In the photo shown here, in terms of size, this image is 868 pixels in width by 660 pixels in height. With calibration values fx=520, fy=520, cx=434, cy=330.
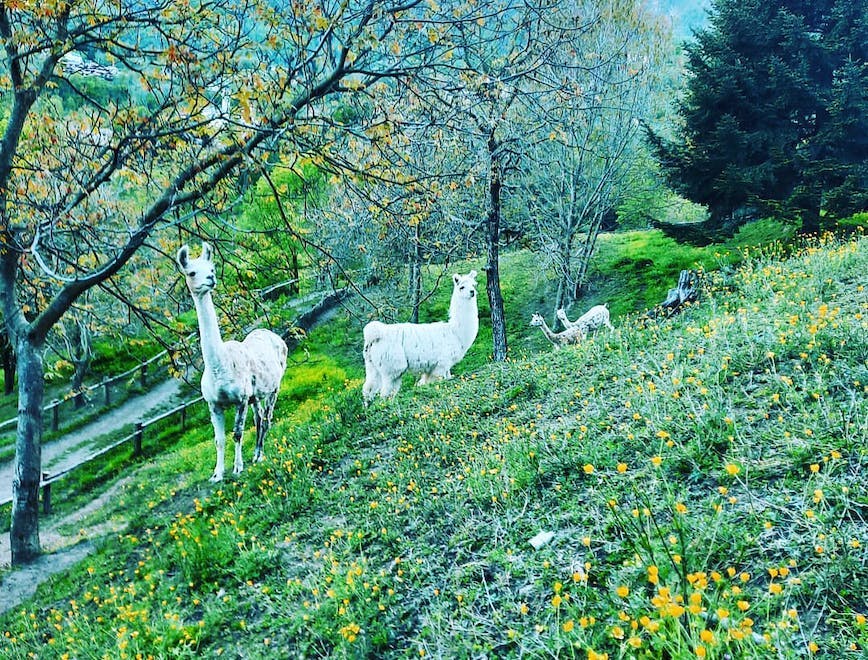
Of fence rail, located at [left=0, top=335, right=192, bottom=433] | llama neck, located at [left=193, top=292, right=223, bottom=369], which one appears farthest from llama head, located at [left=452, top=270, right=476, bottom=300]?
fence rail, located at [left=0, top=335, right=192, bottom=433]

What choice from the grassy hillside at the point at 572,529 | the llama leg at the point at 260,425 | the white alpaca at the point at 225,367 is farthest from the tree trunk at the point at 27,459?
the llama leg at the point at 260,425

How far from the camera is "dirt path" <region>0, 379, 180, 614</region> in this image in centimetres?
924

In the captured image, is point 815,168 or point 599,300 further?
point 599,300

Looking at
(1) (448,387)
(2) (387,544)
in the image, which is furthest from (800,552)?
(1) (448,387)

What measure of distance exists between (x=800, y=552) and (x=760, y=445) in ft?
3.73

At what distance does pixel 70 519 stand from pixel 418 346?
1126cm

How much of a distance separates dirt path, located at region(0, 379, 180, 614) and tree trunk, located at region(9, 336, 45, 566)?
0.44 metres

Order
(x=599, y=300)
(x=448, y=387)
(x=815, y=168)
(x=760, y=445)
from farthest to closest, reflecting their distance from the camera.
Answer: (x=599, y=300) → (x=815, y=168) → (x=448, y=387) → (x=760, y=445)

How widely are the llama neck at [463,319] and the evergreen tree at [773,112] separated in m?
13.1

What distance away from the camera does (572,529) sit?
3.97 m

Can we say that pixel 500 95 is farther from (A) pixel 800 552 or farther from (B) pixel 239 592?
(B) pixel 239 592

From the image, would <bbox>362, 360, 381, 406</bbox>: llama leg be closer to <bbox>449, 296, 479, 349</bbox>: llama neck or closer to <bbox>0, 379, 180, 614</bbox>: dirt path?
<bbox>449, 296, 479, 349</bbox>: llama neck

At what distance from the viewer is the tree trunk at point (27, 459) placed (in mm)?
9719

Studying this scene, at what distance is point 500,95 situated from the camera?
696cm
